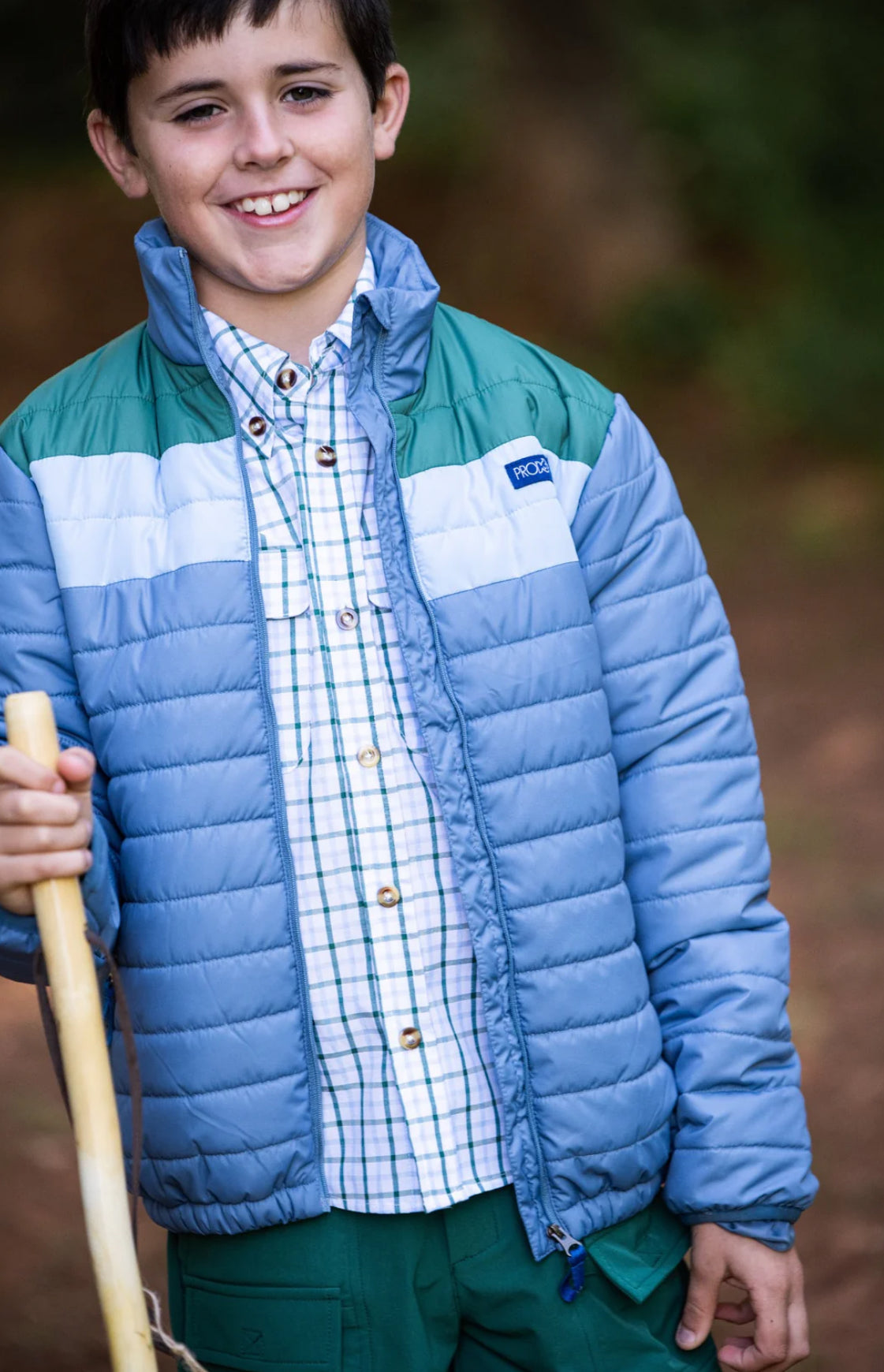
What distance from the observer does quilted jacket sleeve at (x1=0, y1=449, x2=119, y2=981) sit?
70.4 inches

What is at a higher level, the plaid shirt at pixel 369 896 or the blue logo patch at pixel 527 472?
the blue logo patch at pixel 527 472

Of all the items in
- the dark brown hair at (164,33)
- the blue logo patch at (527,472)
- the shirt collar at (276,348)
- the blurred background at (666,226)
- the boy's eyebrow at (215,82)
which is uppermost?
the blurred background at (666,226)

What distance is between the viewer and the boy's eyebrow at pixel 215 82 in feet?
5.87

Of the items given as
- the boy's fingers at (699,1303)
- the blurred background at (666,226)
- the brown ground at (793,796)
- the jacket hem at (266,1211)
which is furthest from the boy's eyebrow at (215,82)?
the blurred background at (666,226)

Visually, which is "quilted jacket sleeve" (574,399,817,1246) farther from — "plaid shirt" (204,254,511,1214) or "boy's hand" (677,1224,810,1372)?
"plaid shirt" (204,254,511,1214)

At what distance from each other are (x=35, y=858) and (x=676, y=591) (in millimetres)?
865

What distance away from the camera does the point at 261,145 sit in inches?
70.1

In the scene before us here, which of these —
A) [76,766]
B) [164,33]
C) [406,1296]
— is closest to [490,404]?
[164,33]

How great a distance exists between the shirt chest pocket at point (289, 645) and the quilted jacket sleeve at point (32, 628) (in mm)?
228

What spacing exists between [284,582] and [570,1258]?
2.76 feet

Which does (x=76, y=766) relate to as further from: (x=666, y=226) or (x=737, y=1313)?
(x=666, y=226)

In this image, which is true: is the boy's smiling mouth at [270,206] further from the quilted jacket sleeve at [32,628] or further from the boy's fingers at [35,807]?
the boy's fingers at [35,807]

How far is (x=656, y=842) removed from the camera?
192cm

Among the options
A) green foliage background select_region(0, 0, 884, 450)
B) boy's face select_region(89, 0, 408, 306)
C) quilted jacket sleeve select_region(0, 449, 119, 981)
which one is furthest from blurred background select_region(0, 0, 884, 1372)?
quilted jacket sleeve select_region(0, 449, 119, 981)
